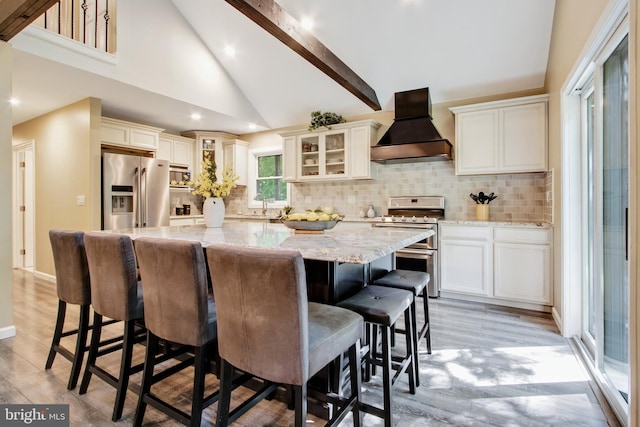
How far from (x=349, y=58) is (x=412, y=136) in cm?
125

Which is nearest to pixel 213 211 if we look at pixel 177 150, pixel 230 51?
pixel 230 51

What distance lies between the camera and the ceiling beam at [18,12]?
2260mm

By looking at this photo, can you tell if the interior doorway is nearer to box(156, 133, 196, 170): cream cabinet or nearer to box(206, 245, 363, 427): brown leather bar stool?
box(156, 133, 196, 170): cream cabinet

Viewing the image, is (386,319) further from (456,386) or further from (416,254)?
(416,254)

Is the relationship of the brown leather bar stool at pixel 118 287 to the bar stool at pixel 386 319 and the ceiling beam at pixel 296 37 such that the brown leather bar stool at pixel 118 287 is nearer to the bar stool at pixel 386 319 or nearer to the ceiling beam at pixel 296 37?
the bar stool at pixel 386 319

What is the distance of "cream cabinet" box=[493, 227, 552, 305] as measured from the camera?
3.40 metres

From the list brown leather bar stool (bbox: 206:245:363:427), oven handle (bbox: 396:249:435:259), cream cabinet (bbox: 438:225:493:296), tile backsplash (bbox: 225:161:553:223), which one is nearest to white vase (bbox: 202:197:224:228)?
brown leather bar stool (bbox: 206:245:363:427)

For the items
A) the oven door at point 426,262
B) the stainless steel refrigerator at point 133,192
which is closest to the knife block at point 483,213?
the oven door at point 426,262

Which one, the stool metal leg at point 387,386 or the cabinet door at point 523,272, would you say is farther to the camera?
the cabinet door at point 523,272

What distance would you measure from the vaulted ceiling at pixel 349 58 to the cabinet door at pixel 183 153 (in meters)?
0.66

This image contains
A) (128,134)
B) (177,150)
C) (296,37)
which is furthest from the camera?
(177,150)

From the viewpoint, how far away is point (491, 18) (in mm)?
3367

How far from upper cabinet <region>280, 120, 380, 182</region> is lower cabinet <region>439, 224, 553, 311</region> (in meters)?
1.49

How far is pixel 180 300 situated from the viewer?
1475 mm
